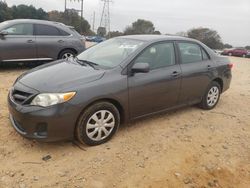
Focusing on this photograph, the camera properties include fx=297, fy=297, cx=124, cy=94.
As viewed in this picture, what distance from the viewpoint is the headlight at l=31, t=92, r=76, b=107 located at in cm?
373

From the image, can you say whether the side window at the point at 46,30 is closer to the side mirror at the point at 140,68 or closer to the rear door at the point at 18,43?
the rear door at the point at 18,43

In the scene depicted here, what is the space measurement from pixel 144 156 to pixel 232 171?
118 centimetres

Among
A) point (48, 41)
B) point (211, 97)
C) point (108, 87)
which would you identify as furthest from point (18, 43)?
point (211, 97)

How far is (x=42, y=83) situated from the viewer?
3980mm

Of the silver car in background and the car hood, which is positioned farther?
the silver car in background

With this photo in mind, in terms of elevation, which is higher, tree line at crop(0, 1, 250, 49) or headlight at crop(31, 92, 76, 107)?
tree line at crop(0, 1, 250, 49)

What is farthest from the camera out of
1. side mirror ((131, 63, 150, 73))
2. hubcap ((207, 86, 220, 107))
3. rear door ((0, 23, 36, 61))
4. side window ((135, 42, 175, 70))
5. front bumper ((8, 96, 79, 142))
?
rear door ((0, 23, 36, 61))

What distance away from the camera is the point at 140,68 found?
433 centimetres

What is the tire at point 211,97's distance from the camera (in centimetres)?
593

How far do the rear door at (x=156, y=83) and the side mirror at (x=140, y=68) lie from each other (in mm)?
109

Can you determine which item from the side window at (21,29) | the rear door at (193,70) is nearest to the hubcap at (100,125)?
the rear door at (193,70)

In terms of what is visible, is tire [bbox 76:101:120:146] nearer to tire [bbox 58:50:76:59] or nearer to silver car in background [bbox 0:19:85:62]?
silver car in background [bbox 0:19:85:62]

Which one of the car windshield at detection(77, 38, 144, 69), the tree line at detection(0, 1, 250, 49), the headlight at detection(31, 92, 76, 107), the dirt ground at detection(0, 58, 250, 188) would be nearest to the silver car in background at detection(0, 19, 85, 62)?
the dirt ground at detection(0, 58, 250, 188)

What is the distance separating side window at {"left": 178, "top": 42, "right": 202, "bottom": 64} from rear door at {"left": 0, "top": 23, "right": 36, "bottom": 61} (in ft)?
15.8
